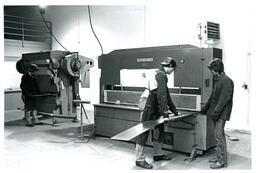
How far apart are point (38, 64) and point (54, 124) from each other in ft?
4.77

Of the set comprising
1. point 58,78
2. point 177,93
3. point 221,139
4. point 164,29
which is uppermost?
point 164,29

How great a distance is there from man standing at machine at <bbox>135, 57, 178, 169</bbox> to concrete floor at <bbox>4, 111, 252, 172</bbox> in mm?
152

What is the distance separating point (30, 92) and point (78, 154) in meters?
2.67

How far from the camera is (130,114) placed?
13.9 ft

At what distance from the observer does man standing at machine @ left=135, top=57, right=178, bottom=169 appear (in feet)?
10.6

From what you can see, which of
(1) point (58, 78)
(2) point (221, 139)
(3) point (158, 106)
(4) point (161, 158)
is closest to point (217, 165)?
(2) point (221, 139)

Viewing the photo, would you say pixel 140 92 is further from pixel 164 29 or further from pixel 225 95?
pixel 164 29

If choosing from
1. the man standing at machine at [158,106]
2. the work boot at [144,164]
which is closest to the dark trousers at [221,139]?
the man standing at machine at [158,106]

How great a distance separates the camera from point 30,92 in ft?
19.2

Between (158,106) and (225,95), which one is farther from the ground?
(225,95)

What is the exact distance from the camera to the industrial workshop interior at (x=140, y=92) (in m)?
3.31

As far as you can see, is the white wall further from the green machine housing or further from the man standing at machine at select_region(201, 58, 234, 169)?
the man standing at machine at select_region(201, 58, 234, 169)

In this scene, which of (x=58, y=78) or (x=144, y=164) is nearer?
(x=144, y=164)

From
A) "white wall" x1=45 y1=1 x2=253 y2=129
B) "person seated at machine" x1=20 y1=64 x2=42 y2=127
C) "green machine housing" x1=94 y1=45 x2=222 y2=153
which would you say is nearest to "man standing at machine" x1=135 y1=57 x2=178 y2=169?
"green machine housing" x1=94 y1=45 x2=222 y2=153
